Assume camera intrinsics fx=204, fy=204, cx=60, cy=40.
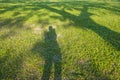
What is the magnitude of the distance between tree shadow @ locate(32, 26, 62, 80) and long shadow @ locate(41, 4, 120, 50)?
2.08m

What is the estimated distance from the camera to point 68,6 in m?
14.9

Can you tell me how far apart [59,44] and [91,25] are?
305 centimetres

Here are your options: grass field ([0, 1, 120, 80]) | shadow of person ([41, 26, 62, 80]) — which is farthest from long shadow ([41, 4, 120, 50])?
shadow of person ([41, 26, 62, 80])

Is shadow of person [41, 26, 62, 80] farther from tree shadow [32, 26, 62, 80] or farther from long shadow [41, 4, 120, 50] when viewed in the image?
long shadow [41, 4, 120, 50]

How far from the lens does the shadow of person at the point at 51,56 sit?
6515 mm

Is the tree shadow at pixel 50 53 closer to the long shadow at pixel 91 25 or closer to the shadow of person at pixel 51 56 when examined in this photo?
the shadow of person at pixel 51 56

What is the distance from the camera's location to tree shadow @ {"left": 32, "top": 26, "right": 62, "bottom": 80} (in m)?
6.52

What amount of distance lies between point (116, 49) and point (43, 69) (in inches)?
126

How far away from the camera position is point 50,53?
25.6 feet

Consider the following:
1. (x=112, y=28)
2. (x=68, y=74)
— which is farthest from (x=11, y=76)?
(x=112, y=28)

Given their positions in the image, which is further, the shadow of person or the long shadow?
the long shadow

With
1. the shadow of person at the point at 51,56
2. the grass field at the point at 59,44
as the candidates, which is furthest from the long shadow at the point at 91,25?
the shadow of person at the point at 51,56

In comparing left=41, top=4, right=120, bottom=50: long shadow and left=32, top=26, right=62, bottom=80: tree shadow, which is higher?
left=41, top=4, right=120, bottom=50: long shadow

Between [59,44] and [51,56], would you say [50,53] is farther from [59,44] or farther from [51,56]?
[59,44]
